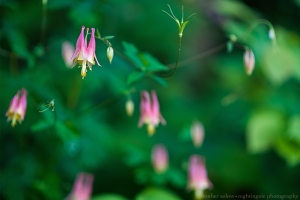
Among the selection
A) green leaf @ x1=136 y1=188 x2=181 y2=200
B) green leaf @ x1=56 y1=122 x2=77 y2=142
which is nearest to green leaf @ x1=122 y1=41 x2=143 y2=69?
green leaf @ x1=56 y1=122 x2=77 y2=142

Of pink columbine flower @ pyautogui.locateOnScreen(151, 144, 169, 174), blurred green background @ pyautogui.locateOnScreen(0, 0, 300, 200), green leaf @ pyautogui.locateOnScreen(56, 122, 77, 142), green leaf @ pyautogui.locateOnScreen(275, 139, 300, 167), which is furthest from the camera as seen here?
green leaf @ pyautogui.locateOnScreen(275, 139, 300, 167)

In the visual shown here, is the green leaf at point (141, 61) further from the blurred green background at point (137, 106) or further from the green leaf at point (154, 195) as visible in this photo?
the green leaf at point (154, 195)

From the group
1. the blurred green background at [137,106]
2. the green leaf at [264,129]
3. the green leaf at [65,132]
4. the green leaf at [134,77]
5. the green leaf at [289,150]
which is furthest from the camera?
the green leaf at [264,129]

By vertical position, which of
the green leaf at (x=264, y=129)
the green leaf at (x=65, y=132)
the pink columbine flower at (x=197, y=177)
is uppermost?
the green leaf at (x=264, y=129)

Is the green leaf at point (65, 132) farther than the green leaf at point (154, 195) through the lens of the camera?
No

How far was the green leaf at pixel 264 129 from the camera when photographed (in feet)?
8.11

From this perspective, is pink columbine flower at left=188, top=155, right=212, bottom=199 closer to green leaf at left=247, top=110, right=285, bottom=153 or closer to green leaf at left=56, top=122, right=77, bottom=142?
green leaf at left=247, top=110, right=285, bottom=153

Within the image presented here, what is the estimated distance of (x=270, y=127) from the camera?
253cm

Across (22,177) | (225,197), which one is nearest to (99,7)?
(22,177)

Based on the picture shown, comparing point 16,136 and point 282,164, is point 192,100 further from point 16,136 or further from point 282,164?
point 16,136

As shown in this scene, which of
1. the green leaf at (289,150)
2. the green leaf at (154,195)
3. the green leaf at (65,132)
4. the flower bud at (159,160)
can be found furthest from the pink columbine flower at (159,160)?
the green leaf at (289,150)

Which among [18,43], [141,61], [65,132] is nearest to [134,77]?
[141,61]

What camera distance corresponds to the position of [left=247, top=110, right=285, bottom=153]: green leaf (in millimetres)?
2473

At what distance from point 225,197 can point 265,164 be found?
40cm
